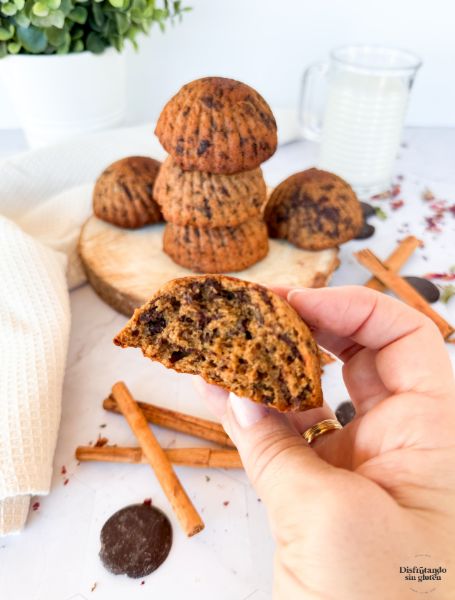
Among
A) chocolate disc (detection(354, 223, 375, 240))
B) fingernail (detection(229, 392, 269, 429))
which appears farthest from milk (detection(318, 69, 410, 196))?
fingernail (detection(229, 392, 269, 429))

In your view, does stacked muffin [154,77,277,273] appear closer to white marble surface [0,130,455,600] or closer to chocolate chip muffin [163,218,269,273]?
chocolate chip muffin [163,218,269,273]

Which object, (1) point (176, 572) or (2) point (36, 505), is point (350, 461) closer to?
(1) point (176, 572)

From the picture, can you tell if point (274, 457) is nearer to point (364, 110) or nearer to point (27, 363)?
point (27, 363)

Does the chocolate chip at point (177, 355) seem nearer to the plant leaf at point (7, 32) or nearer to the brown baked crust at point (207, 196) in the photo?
the brown baked crust at point (207, 196)

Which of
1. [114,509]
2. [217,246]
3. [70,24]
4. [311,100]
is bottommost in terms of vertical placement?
[114,509]

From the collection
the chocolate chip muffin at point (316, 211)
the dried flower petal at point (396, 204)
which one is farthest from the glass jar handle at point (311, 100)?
the chocolate chip muffin at point (316, 211)

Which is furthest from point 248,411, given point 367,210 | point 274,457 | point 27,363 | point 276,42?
point 276,42
